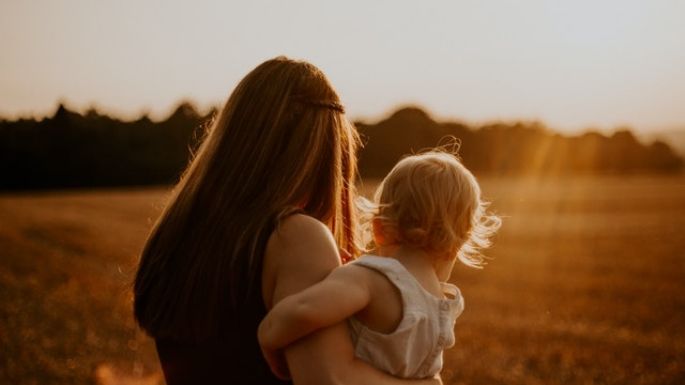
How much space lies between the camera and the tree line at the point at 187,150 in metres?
28.5

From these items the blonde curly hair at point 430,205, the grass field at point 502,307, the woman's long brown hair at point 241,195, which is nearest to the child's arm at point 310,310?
the woman's long brown hair at point 241,195

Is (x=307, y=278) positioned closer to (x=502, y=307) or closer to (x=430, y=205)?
(x=430, y=205)

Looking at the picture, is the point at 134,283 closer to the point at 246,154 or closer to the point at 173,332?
the point at 173,332

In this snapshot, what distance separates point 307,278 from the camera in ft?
5.50

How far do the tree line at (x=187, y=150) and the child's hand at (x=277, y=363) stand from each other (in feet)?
38.5

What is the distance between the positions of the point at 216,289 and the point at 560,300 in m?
13.7

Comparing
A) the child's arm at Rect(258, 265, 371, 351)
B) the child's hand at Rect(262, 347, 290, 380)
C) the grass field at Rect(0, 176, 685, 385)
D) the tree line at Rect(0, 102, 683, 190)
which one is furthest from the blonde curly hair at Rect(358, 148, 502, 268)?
the tree line at Rect(0, 102, 683, 190)

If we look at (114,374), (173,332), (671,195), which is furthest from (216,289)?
(671,195)

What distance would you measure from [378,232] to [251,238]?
23.3 inches

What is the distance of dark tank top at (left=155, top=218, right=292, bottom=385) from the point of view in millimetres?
1801

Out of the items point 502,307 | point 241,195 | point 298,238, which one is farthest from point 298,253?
point 502,307

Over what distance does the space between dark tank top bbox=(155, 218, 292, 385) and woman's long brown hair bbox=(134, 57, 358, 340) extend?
0.03 meters

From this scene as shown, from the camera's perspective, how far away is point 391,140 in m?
42.3

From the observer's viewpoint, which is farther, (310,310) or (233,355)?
(233,355)
